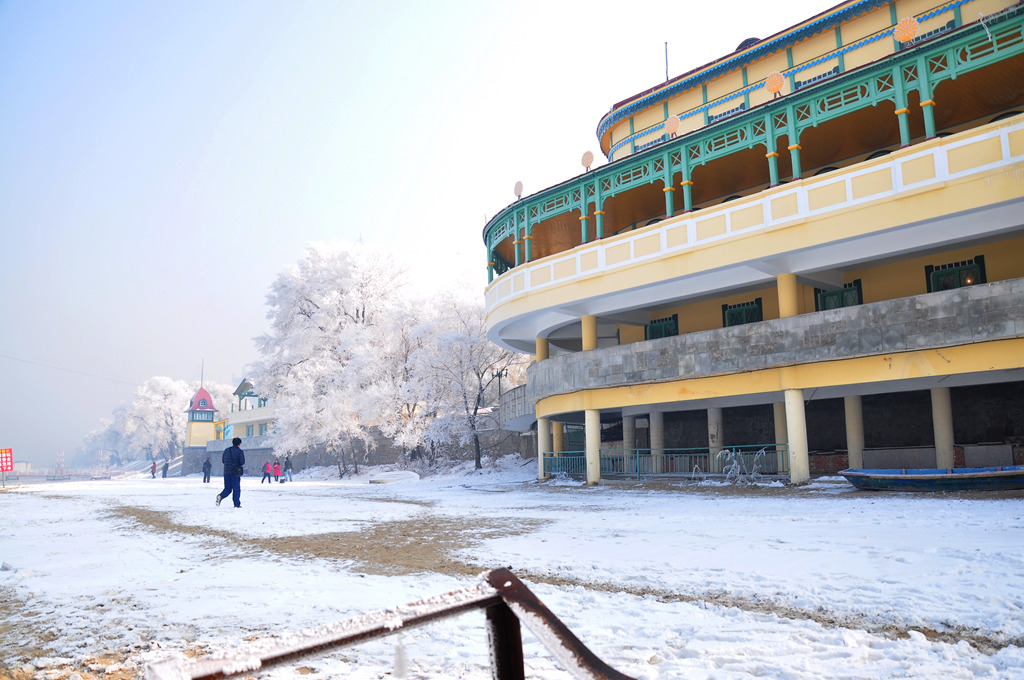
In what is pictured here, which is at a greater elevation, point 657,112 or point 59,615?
point 657,112

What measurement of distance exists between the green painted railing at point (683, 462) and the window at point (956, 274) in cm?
630

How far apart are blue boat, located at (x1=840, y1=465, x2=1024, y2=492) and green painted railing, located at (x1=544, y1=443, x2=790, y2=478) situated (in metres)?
4.53

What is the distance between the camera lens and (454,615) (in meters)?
1.58

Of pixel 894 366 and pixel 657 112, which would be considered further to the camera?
pixel 657 112

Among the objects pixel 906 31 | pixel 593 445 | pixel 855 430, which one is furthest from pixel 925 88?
pixel 593 445

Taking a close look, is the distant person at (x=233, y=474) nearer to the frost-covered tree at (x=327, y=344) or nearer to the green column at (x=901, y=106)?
the green column at (x=901, y=106)

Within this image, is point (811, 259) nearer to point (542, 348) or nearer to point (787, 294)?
point (787, 294)

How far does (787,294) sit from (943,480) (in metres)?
6.47

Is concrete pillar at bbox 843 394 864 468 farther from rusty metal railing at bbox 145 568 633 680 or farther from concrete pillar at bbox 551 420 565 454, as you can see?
rusty metal railing at bbox 145 568 633 680

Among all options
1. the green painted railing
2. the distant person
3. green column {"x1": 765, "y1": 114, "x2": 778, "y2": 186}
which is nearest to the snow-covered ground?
the distant person

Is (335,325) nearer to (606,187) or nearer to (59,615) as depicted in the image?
(606,187)

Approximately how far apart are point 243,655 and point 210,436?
Result: 306 feet

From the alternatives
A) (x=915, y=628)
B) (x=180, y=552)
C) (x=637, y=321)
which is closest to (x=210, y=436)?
(x=637, y=321)

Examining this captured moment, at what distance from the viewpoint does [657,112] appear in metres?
26.5
